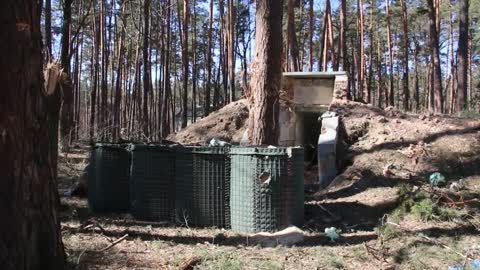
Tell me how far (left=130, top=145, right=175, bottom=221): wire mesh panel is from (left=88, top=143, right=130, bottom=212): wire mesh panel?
54 centimetres

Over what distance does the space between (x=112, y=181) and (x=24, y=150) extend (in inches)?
125

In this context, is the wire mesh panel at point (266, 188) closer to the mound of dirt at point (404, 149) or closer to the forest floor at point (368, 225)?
the forest floor at point (368, 225)

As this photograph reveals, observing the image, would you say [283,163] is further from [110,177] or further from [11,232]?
[11,232]

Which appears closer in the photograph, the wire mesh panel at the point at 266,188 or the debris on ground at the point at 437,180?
the wire mesh panel at the point at 266,188

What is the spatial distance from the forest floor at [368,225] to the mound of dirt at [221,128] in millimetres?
2817

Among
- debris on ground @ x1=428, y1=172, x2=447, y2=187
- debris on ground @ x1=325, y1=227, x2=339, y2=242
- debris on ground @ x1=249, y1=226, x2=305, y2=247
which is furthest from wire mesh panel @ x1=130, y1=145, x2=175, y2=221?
debris on ground @ x1=428, y1=172, x2=447, y2=187

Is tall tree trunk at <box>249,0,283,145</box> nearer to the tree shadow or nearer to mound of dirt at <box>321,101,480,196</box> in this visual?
mound of dirt at <box>321,101,480,196</box>

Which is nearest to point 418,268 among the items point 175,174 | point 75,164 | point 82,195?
point 175,174

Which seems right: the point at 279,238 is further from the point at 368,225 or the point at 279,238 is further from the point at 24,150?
the point at 24,150

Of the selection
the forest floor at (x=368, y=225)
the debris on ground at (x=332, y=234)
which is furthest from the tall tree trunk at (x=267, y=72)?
the debris on ground at (x=332, y=234)

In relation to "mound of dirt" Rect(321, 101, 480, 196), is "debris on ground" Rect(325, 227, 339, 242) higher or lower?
lower

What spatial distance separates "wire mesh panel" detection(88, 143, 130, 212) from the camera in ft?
20.7

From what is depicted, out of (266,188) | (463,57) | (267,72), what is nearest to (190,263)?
(266,188)

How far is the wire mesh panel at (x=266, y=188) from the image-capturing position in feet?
16.9
